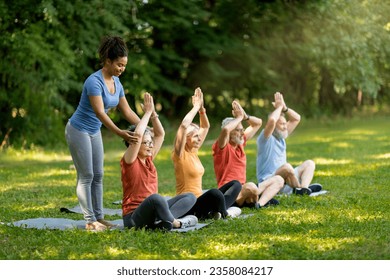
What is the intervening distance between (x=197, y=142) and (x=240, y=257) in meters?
2.16

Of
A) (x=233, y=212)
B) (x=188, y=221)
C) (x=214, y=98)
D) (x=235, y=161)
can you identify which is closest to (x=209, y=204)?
(x=233, y=212)

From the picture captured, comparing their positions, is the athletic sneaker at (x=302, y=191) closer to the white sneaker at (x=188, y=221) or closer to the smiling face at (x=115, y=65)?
the white sneaker at (x=188, y=221)

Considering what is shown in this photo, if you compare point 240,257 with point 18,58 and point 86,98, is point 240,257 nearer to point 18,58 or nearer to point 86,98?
point 86,98

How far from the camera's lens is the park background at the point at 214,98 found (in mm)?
6266

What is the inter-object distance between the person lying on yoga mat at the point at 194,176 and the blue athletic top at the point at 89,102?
802 mm

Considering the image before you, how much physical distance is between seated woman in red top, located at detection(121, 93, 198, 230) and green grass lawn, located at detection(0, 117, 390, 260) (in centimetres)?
15

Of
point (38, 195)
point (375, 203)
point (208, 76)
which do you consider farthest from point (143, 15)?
point (375, 203)

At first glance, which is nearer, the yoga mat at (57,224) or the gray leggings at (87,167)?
the gray leggings at (87,167)

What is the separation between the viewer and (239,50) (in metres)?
21.8

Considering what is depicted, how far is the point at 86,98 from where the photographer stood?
22.2 ft

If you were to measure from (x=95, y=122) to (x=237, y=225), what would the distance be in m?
1.53

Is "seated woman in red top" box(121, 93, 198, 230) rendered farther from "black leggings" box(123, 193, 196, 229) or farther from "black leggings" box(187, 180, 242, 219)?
"black leggings" box(187, 180, 242, 219)

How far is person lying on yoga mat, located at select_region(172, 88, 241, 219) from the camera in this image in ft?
23.9

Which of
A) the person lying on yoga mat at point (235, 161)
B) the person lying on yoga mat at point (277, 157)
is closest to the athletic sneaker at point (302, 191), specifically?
the person lying on yoga mat at point (277, 157)
